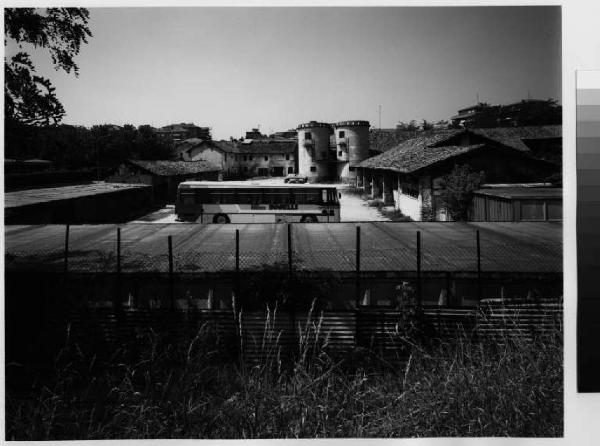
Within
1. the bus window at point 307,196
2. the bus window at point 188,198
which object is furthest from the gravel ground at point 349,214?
the bus window at point 188,198

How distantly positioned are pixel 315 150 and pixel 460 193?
1021 inches

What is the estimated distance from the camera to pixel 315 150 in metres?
36.8

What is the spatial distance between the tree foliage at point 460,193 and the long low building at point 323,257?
113 cm

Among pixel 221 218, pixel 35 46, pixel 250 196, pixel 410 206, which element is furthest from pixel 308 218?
pixel 35 46

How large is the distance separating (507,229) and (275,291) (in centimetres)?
619

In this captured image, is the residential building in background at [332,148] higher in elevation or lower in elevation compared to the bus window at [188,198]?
higher

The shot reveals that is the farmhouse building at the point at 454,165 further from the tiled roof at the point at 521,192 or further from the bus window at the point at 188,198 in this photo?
the bus window at the point at 188,198

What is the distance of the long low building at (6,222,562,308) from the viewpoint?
18.6ft

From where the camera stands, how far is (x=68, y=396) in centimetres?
389

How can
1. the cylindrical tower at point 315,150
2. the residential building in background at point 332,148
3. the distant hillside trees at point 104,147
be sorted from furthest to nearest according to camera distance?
the cylindrical tower at point 315,150 → the residential building in background at point 332,148 → the distant hillside trees at point 104,147

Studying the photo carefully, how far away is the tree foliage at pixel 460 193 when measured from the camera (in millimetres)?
11539

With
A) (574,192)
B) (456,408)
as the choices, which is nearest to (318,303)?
(456,408)

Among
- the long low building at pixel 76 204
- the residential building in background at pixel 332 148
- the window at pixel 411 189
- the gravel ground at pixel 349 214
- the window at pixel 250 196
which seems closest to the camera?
the long low building at pixel 76 204

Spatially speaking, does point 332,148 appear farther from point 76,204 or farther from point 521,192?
point 521,192
